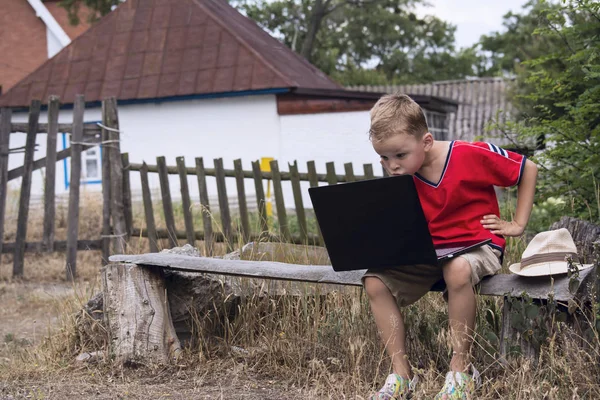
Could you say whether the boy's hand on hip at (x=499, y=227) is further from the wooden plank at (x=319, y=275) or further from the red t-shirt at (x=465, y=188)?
the wooden plank at (x=319, y=275)

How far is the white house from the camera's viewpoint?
52.6 feet

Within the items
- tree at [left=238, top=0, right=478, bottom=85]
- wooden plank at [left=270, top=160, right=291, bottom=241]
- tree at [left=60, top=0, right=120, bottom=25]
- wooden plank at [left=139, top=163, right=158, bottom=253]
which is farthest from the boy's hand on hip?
tree at [left=238, top=0, right=478, bottom=85]

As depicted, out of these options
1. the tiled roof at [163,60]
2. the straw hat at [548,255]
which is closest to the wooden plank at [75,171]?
the straw hat at [548,255]

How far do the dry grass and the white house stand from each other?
11242 millimetres

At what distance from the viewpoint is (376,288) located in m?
3.58

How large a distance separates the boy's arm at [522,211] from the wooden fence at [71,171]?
5502 mm

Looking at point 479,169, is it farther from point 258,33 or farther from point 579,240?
point 258,33

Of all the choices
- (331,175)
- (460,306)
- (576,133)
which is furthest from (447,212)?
(331,175)

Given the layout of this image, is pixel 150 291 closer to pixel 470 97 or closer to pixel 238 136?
pixel 238 136

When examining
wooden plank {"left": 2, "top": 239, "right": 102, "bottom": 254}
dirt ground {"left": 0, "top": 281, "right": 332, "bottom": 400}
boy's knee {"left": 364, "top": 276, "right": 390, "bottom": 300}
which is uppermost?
wooden plank {"left": 2, "top": 239, "right": 102, "bottom": 254}

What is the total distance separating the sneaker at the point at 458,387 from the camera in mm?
3201

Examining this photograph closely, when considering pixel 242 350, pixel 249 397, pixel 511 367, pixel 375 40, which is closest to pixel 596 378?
pixel 511 367

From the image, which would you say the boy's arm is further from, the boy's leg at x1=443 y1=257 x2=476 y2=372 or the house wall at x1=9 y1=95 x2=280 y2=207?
the house wall at x1=9 y1=95 x2=280 y2=207

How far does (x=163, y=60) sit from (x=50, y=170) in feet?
30.1
